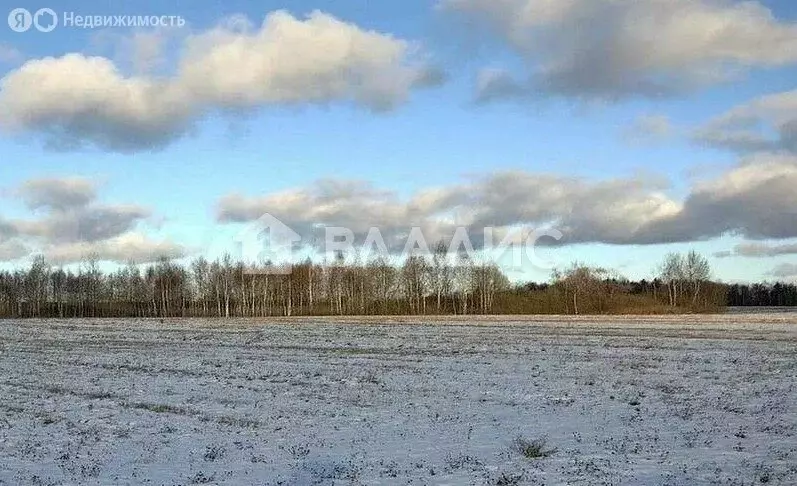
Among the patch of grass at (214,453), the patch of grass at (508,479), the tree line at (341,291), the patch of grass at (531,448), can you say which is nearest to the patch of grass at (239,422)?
the patch of grass at (214,453)

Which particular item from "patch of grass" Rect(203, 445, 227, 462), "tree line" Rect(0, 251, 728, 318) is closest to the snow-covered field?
"patch of grass" Rect(203, 445, 227, 462)

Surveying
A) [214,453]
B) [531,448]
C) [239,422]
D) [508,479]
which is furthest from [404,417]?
[508,479]

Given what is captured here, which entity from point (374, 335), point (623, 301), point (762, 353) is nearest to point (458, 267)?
point (623, 301)

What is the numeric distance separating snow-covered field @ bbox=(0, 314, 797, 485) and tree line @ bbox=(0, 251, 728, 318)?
9228 centimetres

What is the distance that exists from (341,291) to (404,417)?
123952 mm

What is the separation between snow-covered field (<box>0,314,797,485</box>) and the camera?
1365 centimetres

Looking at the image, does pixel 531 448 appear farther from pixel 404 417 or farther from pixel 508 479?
pixel 404 417

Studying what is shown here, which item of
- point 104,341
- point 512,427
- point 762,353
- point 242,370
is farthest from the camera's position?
point 104,341

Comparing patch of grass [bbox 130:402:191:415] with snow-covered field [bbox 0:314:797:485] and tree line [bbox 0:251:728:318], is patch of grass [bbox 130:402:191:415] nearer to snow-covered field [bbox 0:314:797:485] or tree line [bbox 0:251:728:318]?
snow-covered field [bbox 0:314:797:485]

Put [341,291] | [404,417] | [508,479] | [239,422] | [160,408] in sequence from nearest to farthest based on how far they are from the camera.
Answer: [508,479] < [239,422] < [404,417] < [160,408] < [341,291]

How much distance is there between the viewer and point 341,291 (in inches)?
5620

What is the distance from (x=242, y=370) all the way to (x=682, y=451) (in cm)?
1979

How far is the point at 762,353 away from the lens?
35.1m

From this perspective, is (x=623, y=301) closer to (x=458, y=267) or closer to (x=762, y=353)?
(x=458, y=267)
